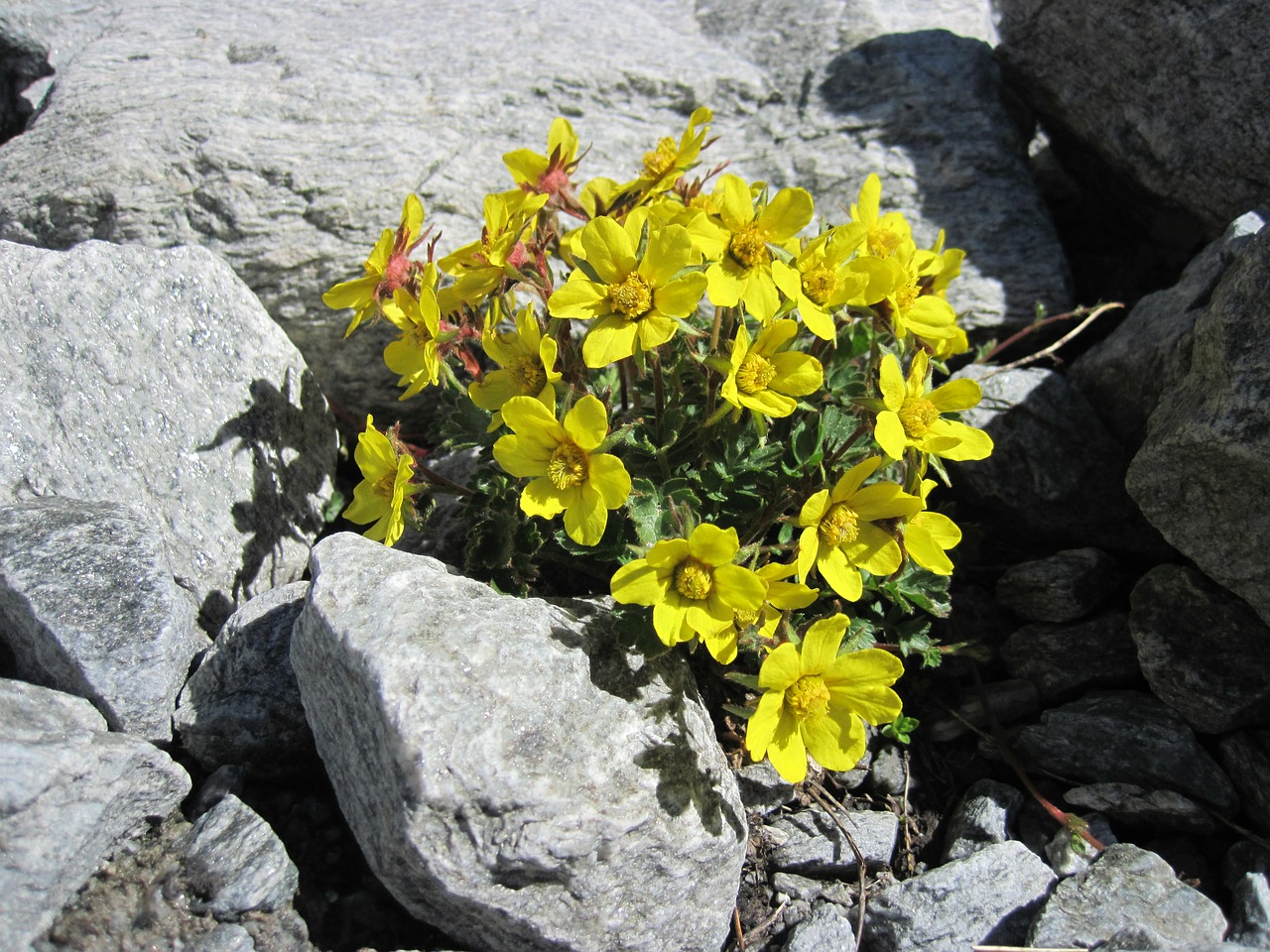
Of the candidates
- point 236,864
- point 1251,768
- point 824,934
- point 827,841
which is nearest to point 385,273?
point 236,864

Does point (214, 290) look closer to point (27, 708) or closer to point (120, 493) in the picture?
point (120, 493)

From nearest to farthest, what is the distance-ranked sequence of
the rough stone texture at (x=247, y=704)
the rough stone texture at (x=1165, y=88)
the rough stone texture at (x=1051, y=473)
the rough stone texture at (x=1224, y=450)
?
1. the rough stone texture at (x=1224, y=450)
2. the rough stone texture at (x=247, y=704)
3. the rough stone texture at (x=1051, y=473)
4. the rough stone texture at (x=1165, y=88)

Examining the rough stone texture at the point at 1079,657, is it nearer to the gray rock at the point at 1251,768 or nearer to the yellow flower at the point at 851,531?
the gray rock at the point at 1251,768

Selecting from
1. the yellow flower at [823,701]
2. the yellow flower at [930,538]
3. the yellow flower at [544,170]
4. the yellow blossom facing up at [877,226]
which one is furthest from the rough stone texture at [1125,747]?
the yellow flower at [544,170]

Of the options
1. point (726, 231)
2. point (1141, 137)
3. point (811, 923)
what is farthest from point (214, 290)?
point (1141, 137)

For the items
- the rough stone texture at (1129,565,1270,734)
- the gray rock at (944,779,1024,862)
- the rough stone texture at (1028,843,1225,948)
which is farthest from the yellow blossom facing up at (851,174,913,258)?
the rough stone texture at (1028,843,1225,948)

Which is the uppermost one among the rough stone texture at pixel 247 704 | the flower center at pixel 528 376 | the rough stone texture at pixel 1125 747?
the flower center at pixel 528 376

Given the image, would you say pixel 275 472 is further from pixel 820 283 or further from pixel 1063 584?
pixel 1063 584
